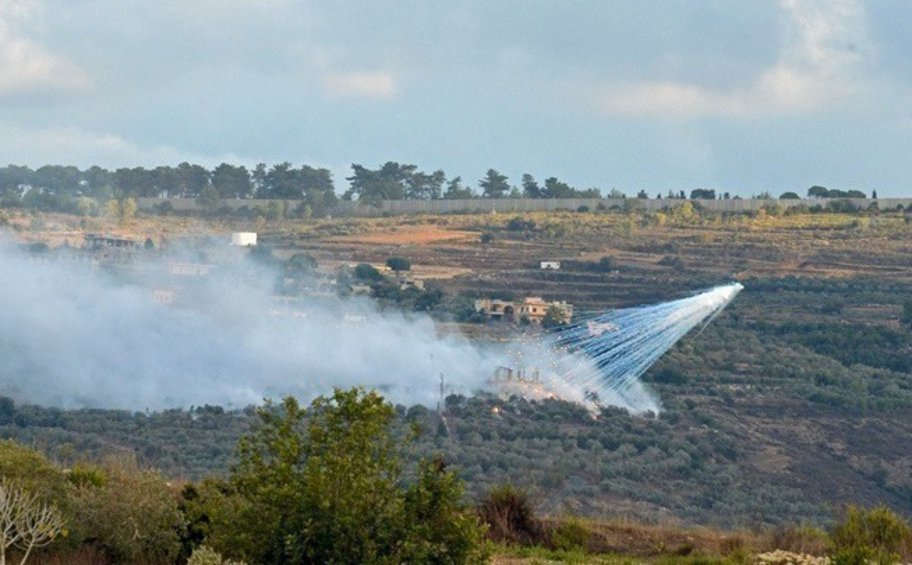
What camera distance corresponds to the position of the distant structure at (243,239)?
74.9 metres

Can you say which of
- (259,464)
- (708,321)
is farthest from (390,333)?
(259,464)

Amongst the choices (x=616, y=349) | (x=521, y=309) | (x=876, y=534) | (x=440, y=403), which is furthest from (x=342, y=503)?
(x=521, y=309)

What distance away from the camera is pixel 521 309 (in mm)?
61938

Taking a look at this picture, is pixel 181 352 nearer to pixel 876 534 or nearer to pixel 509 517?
pixel 509 517

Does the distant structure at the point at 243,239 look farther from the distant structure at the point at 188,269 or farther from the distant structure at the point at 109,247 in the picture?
the distant structure at the point at 188,269

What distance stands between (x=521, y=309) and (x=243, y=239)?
59.3 feet

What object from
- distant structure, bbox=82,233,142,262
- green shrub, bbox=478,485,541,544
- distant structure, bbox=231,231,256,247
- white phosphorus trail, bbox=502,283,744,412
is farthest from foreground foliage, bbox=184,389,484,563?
distant structure, bbox=231,231,256,247

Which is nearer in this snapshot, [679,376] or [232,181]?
[679,376]

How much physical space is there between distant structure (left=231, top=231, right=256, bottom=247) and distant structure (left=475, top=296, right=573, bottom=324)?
50.0 ft

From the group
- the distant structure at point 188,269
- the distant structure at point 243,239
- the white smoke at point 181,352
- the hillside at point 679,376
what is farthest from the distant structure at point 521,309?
the distant structure at point 243,239

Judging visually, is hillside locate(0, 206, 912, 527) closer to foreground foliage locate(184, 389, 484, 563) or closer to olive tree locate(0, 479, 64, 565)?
olive tree locate(0, 479, 64, 565)

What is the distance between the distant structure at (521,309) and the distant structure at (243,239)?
1523cm

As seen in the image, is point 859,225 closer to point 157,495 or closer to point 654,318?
point 654,318

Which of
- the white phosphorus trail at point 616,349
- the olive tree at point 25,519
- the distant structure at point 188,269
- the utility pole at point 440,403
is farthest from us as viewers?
the distant structure at point 188,269
